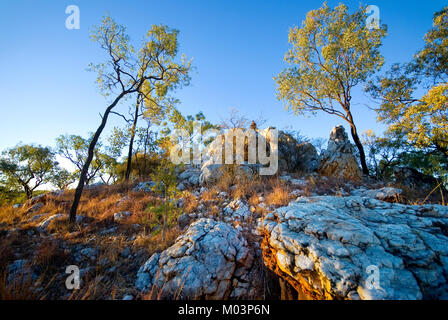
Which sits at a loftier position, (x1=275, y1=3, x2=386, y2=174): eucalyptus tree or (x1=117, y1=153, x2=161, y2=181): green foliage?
(x1=275, y1=3, x2=386, y2=174): eucalyptus tree

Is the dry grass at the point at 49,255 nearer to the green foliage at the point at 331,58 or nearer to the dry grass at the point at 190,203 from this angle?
the dry grass at the point at 190,203

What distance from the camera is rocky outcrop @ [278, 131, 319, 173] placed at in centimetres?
1127

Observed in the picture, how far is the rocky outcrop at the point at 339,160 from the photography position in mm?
9727

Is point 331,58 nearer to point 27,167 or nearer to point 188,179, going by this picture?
point 188,179

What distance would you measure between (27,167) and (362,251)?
27.3 meters

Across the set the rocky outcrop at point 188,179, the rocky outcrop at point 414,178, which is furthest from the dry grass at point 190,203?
the rocky outcrop at point 414,178

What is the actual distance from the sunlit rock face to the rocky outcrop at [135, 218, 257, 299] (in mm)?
531

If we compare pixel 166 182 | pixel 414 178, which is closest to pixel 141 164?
pixel 166 182

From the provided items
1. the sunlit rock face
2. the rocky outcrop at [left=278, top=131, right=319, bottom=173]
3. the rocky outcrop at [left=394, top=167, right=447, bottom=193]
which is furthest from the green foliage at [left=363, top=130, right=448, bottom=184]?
the sunlit rock face

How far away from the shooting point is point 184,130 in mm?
17828

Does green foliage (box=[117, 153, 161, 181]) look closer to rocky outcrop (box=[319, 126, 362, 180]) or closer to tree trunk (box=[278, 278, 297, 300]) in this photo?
rocky outcrop (box=[319, 126, 362, 180])

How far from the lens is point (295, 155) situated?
11.9 meters

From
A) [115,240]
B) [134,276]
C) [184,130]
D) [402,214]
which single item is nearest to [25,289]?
[134,276]
